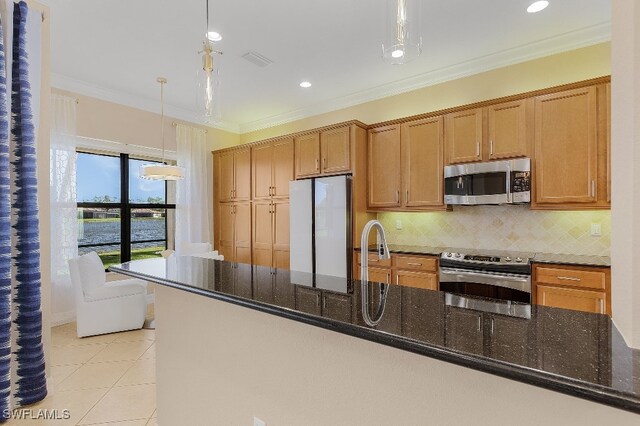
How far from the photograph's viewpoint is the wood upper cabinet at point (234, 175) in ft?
17.6

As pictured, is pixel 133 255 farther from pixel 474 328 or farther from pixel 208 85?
pixel 474 328

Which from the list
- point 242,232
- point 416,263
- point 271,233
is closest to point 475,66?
point 416,263

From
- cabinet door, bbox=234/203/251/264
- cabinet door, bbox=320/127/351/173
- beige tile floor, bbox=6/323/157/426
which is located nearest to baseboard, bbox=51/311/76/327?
beige tile floor, bbox=6/323/157/426

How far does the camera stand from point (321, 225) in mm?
4203

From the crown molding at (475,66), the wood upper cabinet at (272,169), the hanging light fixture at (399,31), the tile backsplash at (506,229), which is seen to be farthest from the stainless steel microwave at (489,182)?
the wood upper cabinet at (272,169)

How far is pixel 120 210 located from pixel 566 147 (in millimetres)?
5661

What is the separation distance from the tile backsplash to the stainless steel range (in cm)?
25

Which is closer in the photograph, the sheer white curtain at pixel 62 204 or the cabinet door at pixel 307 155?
the sheer white curtain at pixel 62 204

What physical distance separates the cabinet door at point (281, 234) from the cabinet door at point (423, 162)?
1.81 metres

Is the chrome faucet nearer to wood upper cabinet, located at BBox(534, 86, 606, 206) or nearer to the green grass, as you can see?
wood upper cabinet, located at BBox(534, 86, 606, 206)

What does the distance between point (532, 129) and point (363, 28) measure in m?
1.92

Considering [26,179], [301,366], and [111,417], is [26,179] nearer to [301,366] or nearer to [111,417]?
[111,417]

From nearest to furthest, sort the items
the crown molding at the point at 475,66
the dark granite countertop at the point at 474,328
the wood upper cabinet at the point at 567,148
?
the dark granite countertop at the point at 474,328 → the wood upper cabinet at the point at 567,148 → the crown molding at the point at 475,66

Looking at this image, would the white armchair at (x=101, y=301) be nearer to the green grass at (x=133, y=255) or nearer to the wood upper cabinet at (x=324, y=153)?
the green grass at (x=133, y=255)
